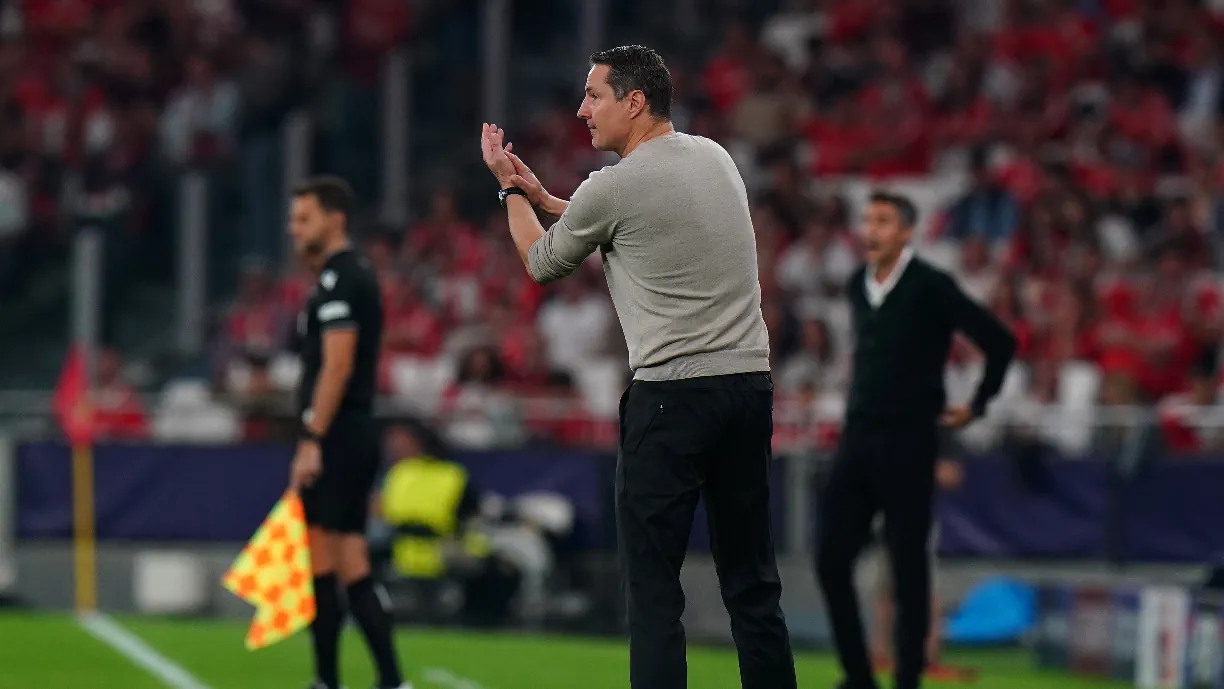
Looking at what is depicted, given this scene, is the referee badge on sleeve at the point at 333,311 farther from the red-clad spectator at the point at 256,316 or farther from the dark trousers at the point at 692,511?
the red-clad spectator at the point at 256,316

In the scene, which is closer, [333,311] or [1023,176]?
[333,311]

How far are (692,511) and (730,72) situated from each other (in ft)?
48.9

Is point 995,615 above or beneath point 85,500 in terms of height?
beneath

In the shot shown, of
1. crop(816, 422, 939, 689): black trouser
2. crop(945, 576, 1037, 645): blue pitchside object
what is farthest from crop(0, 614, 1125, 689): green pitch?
crop(816, 422, 939, 689): black trouser

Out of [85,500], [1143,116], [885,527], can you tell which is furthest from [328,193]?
[1143,116]

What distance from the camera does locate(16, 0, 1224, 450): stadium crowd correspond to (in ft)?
52.4

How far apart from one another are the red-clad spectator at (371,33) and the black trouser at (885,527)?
12.9 m

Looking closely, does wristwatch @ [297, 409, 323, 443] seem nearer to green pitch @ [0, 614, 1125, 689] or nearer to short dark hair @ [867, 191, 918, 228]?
green pitch @ [0, 614, 1125, 689]

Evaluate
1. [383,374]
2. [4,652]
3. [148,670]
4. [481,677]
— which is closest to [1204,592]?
[481,677]

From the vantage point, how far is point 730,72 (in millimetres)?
21406

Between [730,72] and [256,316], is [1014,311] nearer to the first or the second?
[730,72]

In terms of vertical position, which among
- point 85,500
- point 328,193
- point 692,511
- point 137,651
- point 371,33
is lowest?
point 137,651

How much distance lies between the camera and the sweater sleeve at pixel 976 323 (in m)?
9.23

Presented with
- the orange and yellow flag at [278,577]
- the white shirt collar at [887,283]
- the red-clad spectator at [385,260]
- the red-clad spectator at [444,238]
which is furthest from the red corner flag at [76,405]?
the white shirt collar at [887,283]
